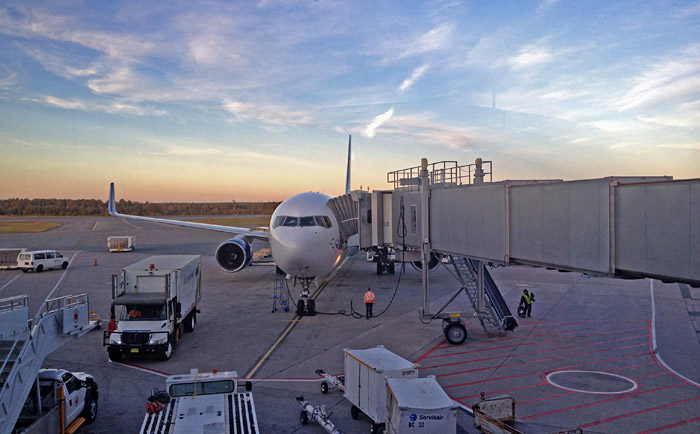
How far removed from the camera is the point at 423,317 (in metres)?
19.3

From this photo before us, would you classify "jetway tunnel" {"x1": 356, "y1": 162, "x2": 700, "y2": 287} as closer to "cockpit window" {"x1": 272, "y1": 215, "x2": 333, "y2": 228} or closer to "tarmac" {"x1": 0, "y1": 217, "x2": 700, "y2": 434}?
"tarmac" {"x1": 0, "y1": 217, "x2": 700, "y2": 434}

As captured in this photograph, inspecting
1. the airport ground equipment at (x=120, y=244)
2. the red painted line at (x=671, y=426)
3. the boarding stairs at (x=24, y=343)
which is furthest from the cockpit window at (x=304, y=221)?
the airport ground equipment at (x=120, y=244)

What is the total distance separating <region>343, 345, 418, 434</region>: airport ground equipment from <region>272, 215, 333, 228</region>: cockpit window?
34.4 ft

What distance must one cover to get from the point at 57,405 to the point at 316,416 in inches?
228

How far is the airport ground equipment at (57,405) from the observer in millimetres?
10195

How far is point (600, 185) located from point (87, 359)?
16.9 metres

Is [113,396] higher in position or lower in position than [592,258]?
lower

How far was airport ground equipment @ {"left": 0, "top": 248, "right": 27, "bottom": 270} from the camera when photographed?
126ft

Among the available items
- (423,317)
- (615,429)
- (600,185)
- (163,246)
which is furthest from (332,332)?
(163,246)

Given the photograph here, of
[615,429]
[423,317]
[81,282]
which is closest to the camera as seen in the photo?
[615,429]

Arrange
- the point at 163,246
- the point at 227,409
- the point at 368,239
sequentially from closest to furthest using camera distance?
the point at 227,409, the point at 368,239, the point at 163,246

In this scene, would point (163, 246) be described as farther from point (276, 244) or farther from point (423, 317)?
point (423, 317)

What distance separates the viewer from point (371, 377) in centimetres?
1145

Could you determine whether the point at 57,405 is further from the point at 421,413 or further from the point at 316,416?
the point at 421,413
